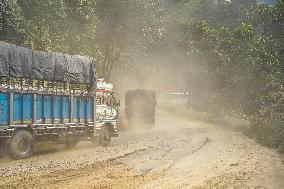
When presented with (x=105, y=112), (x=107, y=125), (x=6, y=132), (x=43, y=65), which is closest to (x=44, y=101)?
(x=43, y=65)

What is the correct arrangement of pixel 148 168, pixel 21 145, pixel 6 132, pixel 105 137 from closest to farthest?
pixel 148 168 < pixel 6 132 < pixel 21 145 < pixel 105 137

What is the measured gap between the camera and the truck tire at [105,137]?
72.6 ft

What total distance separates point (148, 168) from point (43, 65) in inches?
266

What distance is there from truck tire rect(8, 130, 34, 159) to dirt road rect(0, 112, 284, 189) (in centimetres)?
36

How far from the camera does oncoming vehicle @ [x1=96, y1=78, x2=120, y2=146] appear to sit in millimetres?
22158

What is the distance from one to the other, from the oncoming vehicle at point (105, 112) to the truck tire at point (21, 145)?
5080 mm

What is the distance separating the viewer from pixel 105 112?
74.5 ft

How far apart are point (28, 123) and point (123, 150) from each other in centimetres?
448

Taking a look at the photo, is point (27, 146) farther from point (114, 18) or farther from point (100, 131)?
point (114, 18)

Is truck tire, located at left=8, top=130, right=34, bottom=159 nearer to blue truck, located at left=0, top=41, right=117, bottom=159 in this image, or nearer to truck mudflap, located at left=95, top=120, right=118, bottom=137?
blue truck, located at left=0, top=41, right=117, bottom=159

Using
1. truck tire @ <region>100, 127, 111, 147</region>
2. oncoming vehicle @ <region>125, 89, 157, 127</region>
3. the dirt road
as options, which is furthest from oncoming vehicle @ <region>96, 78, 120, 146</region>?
oncoming vehicle @ <region>125, 89, 157, 127</region>

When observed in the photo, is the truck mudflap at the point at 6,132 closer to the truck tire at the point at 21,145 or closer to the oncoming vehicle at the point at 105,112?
the truck tire at the point at 21,145

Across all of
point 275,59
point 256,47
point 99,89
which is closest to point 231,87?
point 256,47

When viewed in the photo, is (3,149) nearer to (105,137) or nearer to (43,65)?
(43,65)
